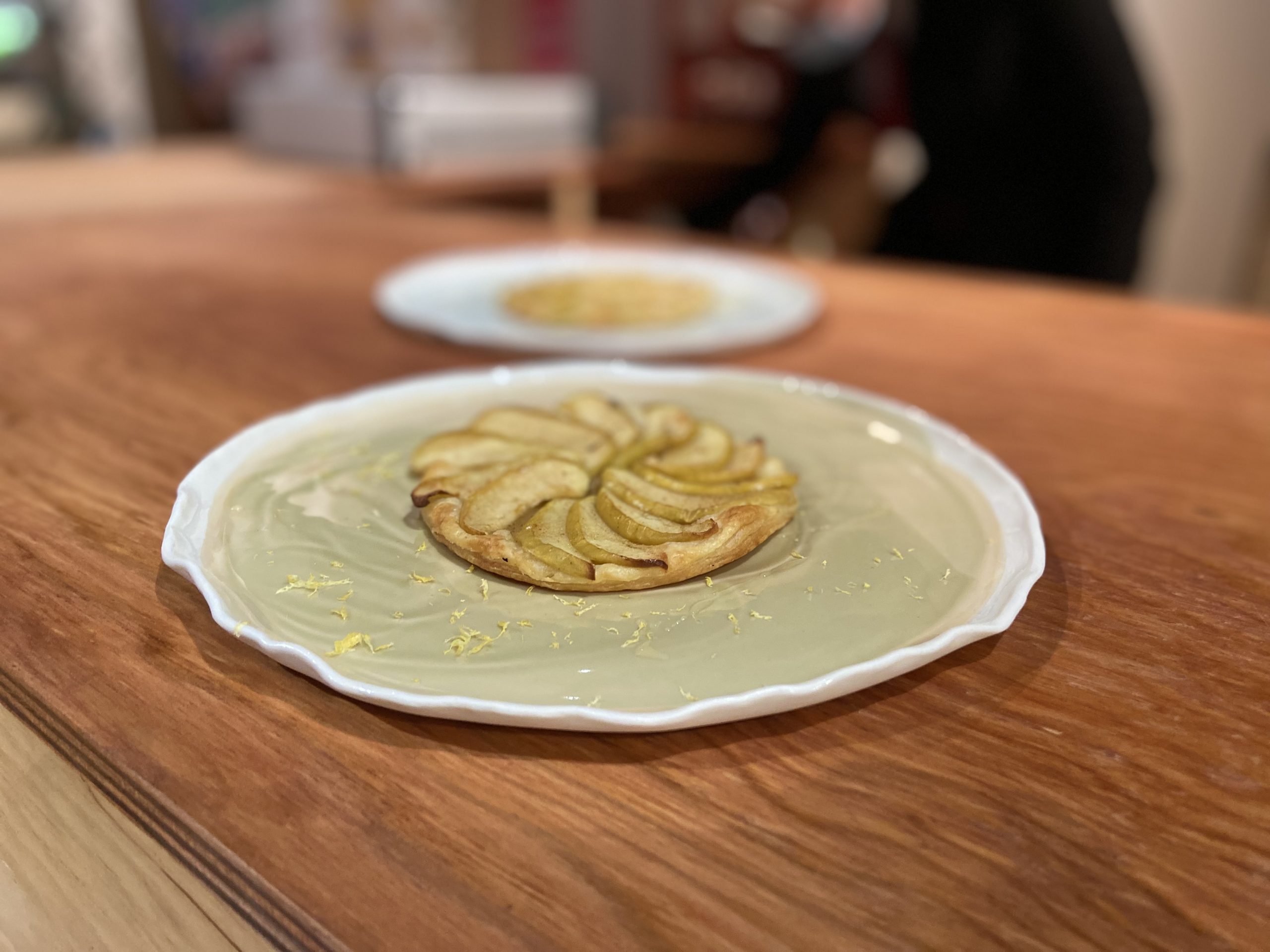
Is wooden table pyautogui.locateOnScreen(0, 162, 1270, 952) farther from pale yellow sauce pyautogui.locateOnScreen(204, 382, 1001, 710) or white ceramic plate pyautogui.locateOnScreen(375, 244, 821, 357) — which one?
white ceramic plate pyautogui.locateOnScreen(375, 244, 821, 357)

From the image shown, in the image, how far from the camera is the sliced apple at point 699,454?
86 cm

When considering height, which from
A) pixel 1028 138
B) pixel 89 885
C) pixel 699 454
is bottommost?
pixel 89 885

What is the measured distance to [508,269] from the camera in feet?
6.08

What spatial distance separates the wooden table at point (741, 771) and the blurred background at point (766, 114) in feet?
6.66

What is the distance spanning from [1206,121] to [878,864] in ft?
17.6

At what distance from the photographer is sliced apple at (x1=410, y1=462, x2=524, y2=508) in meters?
0.79

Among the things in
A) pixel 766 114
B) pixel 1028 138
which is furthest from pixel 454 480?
pixel 766 114

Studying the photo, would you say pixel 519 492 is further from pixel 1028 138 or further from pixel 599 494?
pixel 1028 138

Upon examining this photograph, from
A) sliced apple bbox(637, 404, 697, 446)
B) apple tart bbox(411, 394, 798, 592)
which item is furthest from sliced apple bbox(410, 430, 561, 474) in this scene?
sliced apple bbox(637, 404, 697, 446)

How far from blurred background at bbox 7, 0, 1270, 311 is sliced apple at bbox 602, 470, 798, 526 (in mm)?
2126

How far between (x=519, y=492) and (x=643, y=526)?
0.13 m

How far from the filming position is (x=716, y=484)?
2.73ft

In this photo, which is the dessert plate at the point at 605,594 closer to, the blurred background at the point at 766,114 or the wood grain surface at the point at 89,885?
the wood grain surface at the point at 89,885

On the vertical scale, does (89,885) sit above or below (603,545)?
below
